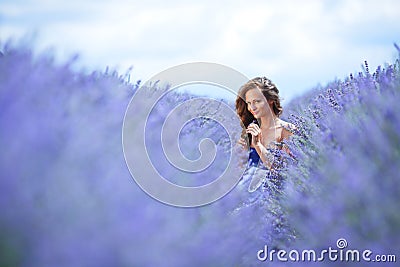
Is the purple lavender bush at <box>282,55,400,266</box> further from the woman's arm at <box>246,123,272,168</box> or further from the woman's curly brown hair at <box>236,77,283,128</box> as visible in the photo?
the woman's curly brown hair at <box>236,77,283,128</box>

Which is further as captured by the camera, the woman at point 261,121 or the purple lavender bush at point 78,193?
the woman at point 261,121

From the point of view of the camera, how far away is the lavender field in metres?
2.32

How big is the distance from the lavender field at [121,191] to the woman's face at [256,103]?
0.33 meters

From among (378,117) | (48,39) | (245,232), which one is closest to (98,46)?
(48,39)

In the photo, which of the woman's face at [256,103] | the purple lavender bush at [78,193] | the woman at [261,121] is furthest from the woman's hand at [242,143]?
the purple lavender bush at [78,193]

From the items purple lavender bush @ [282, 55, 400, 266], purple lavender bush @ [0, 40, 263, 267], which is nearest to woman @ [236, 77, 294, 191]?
purple lavender bush @ [282, 55, 400, 266]

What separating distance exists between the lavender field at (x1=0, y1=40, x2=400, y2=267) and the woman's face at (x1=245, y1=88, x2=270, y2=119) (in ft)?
1.07

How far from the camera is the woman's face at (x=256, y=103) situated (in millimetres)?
2887

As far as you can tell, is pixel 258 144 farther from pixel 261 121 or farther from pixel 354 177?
pixel 354 177

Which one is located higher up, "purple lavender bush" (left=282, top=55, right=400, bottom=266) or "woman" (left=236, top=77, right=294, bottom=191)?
"woman" (left=236, top=77, right=294, bottom=191)

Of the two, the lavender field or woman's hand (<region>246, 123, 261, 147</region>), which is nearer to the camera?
the lavender field

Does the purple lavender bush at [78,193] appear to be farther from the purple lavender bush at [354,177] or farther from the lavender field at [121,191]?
the purple lavender bush at [354,177]

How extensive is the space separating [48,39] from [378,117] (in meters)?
1.24

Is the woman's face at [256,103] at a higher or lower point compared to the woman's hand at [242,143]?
higher
